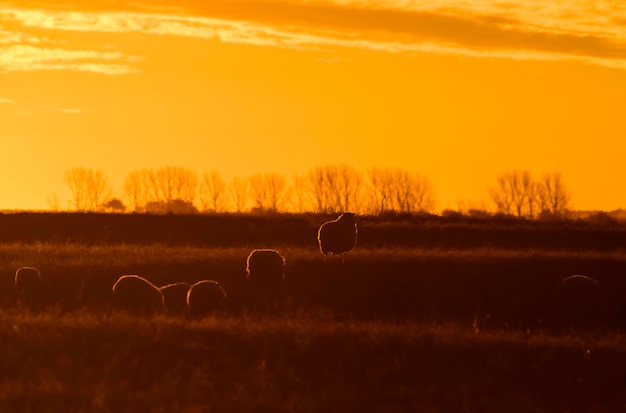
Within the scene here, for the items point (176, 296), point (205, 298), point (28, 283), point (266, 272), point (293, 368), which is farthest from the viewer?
point (28, 283)

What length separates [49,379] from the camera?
19.0 metres

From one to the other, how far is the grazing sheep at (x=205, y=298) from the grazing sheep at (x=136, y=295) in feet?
2.51

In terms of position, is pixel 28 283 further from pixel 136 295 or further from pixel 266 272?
pixel 266 272

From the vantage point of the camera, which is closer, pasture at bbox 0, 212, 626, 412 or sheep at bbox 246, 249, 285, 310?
pasture at bbox 0, 212, 626, 412

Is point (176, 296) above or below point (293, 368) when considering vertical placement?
above

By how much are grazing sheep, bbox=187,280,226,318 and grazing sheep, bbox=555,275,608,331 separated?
9.02 metres

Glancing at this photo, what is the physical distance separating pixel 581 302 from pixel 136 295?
39.0 feet

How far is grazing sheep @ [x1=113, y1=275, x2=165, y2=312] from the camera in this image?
93.9 feet

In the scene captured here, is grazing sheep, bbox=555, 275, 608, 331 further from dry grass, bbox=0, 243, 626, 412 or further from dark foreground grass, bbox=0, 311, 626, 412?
dark foreground grass, bbox=0, 311, 626, 412

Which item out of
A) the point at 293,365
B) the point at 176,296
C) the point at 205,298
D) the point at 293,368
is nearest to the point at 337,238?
the point at 176,296

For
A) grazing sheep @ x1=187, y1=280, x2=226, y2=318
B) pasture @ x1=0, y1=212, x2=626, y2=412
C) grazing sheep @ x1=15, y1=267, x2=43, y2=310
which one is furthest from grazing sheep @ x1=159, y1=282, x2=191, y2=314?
grazing sheep @ x1=15, y1=267, x2=43, y2=310

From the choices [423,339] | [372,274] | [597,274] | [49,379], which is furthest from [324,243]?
[49,379]

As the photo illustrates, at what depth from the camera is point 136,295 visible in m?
29.0

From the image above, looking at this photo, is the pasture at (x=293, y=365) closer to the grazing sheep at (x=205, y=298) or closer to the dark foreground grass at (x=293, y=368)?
the dark foreground grass at (x=293, y=368)
